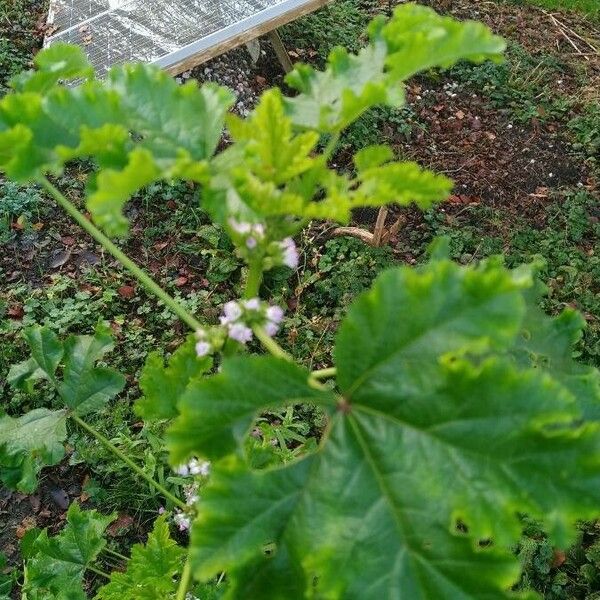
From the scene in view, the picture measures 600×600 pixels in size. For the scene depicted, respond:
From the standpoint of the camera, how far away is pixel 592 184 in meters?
5.07

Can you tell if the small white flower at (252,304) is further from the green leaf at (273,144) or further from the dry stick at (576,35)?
the dry stick at (576,35)

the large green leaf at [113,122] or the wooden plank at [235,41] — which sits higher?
the large green leaf at [113,122]

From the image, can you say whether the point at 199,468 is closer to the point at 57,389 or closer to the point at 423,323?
the point at 57,389

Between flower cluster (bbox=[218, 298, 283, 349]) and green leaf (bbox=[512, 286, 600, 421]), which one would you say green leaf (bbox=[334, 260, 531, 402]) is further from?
green leaf (bbox=[512, 286, 600, 421])

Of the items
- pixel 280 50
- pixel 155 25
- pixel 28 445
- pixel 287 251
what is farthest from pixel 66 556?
pixel 280 50

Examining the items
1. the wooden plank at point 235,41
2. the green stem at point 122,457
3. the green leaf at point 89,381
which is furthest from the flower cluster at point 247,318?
the wooden plank at point 235,41

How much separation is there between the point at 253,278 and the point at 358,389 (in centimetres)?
28

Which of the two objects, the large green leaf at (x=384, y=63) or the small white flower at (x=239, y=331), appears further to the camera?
A: the small white flower at (x=239, y=331)

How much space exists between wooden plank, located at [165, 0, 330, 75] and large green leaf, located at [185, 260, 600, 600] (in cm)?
347

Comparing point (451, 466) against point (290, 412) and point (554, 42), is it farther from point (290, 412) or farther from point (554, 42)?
point (554, 42)

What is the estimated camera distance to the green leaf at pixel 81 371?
1.97m

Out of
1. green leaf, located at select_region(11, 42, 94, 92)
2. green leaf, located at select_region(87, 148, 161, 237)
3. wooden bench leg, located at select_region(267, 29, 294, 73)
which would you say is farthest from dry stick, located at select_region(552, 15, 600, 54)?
green leaf, located at select_region(87, 148, 161, 237)

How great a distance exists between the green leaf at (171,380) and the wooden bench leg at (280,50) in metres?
3.89

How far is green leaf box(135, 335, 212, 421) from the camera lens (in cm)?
156
